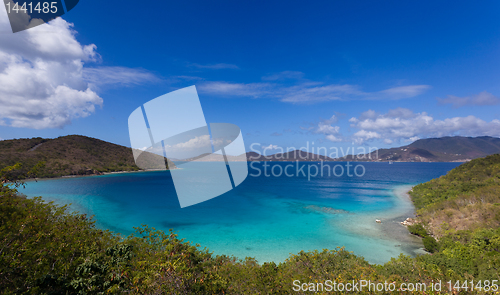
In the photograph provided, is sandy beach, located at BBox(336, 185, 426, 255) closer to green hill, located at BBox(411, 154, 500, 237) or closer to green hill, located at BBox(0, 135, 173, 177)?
green hill, located at BBox(411, 154, 500, 237)

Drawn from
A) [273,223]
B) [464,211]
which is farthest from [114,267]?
[464,211]

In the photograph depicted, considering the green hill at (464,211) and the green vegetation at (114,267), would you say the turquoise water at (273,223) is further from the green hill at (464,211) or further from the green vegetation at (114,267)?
the green vegetation at (114,267)

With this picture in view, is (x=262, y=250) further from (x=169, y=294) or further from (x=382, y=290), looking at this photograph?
(x=169, y=294)

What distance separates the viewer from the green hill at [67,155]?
7188 centimetres

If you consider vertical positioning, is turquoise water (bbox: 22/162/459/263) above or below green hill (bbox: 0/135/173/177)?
below

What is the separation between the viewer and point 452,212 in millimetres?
24031

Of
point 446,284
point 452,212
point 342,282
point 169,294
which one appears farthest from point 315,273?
point 452,212

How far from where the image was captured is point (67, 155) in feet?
303

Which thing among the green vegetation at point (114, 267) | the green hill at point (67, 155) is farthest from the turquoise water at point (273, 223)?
the green hill at point (67, 155)

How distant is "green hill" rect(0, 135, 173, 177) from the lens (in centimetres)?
7188

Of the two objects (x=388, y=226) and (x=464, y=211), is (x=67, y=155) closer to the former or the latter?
(x=388, y=226)

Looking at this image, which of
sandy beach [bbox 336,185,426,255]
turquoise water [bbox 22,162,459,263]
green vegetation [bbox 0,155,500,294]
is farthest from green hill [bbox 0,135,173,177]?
sandy beach [bbox 336,185,426,255]

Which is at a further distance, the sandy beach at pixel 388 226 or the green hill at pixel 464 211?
the sandy beach at pixel 388 226

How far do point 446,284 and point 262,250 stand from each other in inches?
551
